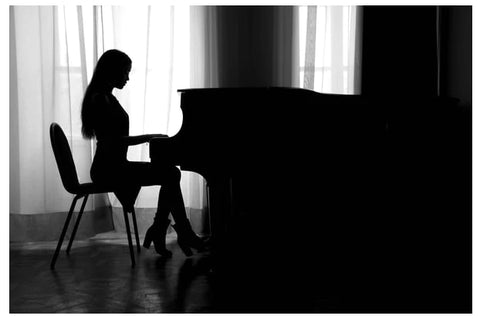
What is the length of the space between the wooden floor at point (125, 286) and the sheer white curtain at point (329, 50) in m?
1.51

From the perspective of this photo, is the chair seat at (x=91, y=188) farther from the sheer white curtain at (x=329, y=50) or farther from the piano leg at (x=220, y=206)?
the sheer white curtain at (x=329, y=50)

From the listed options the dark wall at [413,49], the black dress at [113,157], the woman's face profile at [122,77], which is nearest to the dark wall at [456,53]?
the dark wall at [413,49]

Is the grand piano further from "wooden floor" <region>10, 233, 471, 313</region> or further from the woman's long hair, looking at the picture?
the woman's long hair

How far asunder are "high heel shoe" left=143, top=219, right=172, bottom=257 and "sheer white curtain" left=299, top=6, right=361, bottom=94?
59.1 inches

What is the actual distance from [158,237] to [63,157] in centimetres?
73

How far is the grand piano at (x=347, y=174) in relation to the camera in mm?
2764

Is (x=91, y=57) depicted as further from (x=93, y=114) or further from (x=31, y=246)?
(x=31, y=246)

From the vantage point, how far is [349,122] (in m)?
2.83

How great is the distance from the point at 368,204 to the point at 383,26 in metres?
1.44

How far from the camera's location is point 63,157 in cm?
303

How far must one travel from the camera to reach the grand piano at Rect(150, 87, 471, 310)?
276cm

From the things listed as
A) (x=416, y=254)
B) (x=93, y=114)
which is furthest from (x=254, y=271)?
(x=93, y=114)

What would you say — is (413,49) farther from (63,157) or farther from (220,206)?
(63,157)

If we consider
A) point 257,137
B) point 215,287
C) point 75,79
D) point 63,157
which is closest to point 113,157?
point 63,157
